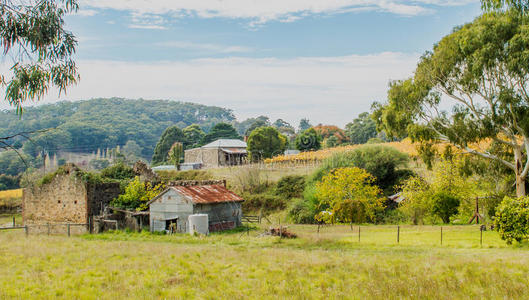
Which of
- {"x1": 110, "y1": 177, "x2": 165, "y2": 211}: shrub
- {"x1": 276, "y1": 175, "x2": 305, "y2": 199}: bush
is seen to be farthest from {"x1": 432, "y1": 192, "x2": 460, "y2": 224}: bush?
{"x1": 110, "y1": 177, "x2": 165, "y2": 211}: shrub

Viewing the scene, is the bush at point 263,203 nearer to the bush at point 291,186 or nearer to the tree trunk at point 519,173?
the bush at point 291,186

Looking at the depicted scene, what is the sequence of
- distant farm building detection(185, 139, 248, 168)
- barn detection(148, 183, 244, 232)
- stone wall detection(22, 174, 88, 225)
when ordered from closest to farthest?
barn detection(148, 183, 244, 232), stone wall detection(22, 174, 88, 225), distant farm building detection(185, 139, 248, 168)

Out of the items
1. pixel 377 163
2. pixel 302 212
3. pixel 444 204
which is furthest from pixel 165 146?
pixel 444 204

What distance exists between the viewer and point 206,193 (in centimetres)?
3128

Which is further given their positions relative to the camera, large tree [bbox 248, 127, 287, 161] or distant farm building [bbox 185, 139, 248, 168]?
distant farm building [bbox 185, 139, 248, 168]

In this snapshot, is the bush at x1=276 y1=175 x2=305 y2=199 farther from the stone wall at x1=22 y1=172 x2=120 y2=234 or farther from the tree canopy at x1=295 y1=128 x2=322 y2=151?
the tree canopy at x1=295 y1=128 x2=322 y2=151

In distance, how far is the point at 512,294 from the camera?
10.7m

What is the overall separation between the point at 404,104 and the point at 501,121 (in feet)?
19.9

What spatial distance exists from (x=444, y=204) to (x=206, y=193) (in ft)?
55.8

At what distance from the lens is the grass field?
11.6m

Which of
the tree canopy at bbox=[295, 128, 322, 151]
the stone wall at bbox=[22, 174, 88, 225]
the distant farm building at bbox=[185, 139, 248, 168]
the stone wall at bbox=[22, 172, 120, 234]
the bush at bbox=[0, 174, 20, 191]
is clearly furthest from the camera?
the tree canopy at bbox=[295, 128, 322, 151]

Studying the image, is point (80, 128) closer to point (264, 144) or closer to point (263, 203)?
point (264, 144)

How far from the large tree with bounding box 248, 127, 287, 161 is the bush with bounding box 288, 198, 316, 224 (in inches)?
1051

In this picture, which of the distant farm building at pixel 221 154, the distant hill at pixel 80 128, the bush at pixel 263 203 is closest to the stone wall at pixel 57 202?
the bush at pixel 263 203
